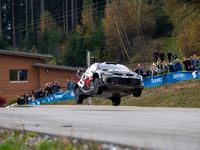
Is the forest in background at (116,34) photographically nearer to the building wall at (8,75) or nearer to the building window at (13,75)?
the building wall at (8,75)

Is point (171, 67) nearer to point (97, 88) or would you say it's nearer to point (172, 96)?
point (172, 96)

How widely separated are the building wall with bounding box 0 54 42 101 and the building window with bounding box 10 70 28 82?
0.50 meters

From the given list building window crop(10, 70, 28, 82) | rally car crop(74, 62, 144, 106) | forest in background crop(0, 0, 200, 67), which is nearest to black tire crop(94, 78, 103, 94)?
rally car crop(74, 62, 144, 106)

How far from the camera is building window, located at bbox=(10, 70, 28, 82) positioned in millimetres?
49000

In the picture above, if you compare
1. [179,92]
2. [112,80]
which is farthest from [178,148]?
[179,92]

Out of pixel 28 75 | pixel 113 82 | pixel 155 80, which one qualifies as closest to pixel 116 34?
pixel 28 75

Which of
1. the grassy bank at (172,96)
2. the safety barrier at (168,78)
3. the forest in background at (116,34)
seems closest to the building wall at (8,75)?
the forest in background at (116,34)

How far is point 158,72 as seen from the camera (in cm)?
2772

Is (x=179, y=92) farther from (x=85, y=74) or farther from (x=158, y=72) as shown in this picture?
(x=85, y=74)

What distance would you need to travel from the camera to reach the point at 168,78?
2652 centimetres

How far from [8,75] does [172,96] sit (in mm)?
30100

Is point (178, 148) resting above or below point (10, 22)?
below

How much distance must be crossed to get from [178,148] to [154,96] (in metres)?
21.7

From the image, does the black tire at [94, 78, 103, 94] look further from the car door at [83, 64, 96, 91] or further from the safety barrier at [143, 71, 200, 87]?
the safety barrier at [143, 71, 200, 87]
